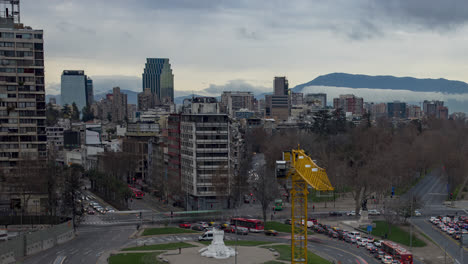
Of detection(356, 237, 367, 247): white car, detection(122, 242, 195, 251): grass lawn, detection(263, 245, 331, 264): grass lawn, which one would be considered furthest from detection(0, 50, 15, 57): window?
detection(356, 237, 367, 247): white car

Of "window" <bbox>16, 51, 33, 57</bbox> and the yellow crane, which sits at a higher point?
"window" <bbox>16, 51, 33, 57</bbox>

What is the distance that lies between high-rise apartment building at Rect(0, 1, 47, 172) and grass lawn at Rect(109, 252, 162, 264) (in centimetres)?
3533

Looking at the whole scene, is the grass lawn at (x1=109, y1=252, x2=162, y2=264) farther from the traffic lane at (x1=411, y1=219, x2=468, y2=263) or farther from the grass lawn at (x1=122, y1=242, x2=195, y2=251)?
the traffic lane at (x1=411, y1=219, x2=468, y2=263)

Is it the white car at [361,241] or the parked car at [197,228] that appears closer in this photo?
the white car at [361,241]

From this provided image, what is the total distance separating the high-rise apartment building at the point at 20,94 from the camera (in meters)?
91.7

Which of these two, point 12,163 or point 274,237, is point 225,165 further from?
point 12,163

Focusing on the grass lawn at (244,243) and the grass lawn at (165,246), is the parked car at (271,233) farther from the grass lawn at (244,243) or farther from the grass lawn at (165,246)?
the grass lawn at (165,246)

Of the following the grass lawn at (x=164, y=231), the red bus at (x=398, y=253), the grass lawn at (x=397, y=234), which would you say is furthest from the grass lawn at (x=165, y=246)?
the grass lawn at (x=397, y=234)

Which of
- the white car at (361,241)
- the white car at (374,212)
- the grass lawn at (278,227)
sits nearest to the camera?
the white car at (361,241)

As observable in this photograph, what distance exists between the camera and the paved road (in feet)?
235

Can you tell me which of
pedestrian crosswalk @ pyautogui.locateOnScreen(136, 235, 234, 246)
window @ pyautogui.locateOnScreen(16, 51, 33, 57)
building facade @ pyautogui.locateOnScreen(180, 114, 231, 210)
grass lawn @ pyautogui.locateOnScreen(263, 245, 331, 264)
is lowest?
pedestrian crosswalk @ pyautogui.locateOnScreen(136, 235, 234, 246)

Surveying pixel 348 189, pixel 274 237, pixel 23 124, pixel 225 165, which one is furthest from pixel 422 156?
pixel 23 124

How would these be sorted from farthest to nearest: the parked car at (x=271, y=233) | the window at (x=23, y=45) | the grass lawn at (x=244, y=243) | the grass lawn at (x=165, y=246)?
1. the window at (x=23, y=45)
2. the parked car at (x=271, y=233)
3. the grass lawn at (x=244, y=243)
4. the grass lawn at (x=165, y=246)

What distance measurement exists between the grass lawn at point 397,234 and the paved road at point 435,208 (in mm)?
2674
